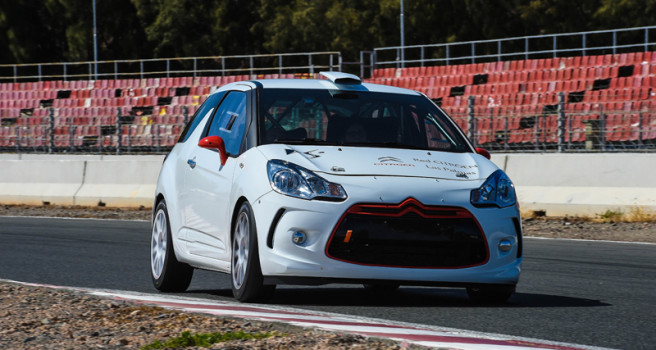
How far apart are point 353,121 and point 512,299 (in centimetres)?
169

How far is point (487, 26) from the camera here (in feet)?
168

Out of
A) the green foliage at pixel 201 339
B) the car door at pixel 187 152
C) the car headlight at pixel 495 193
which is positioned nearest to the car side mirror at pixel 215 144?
the car door at pixel 187 152

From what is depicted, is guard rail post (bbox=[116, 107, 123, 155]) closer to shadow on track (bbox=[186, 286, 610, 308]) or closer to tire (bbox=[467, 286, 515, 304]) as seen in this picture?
shadow on track (bbox=[186, 286, 610, 308])

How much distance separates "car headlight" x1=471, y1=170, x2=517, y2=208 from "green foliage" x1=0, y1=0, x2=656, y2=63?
3987 cm

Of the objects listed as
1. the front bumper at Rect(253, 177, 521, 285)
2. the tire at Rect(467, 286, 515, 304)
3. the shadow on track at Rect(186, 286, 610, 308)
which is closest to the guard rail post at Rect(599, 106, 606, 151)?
the shadow on track at Rect(186, 286, 610, 308)

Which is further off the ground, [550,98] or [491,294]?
[550,98]

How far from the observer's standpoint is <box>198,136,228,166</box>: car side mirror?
8758 millimetres

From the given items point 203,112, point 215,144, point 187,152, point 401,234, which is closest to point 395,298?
point 401,234

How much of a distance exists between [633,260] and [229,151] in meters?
5.21

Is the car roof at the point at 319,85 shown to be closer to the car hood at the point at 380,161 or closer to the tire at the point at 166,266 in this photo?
the car hood at the point at 380,161

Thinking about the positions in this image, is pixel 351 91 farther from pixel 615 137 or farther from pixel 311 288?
pixel 615 137

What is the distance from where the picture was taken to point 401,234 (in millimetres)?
7891

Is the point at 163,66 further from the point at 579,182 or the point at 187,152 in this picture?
the point at 187,152

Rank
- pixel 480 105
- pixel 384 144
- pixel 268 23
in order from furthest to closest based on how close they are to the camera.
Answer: pixel 268 23
pixel 480 105
pixel 384 144
